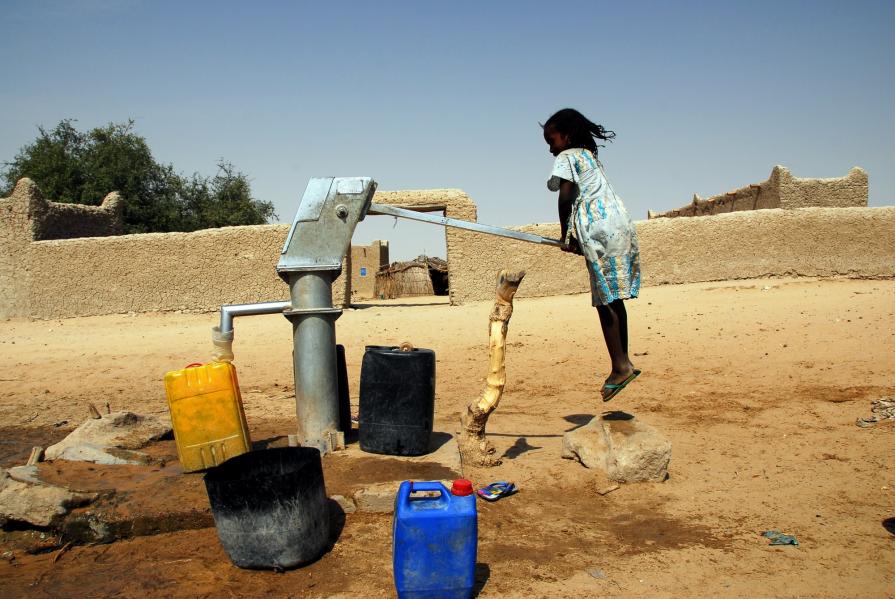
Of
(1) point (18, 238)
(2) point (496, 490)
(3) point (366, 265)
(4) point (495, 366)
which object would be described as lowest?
(2) point (496, 490)

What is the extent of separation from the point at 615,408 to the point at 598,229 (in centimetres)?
239

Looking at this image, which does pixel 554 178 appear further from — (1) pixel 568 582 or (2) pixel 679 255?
(2) pixel 679 255

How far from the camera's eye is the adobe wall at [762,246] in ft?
33.2

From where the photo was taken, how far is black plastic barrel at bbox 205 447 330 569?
265cm

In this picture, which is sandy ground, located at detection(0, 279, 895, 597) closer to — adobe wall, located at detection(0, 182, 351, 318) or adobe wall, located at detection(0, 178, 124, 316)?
adobe wall, located at detection(0, 182, 351, 318)

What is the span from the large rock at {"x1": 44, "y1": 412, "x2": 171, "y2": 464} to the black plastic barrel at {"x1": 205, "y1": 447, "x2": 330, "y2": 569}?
53.9 inches

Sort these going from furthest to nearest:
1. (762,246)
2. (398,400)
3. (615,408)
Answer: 1. (762,246)
2. (615,408)
3. (398,400)

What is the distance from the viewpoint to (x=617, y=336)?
3.84 m

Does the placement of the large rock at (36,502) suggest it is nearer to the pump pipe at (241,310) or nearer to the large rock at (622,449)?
the pump pipe at (241,310)

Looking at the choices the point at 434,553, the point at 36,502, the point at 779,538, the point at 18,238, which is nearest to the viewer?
the point at 434,553

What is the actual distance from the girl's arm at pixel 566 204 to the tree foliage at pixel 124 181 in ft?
56.8

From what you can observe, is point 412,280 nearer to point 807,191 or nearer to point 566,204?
point 807,191

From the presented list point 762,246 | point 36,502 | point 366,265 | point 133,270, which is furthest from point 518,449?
point 366,265

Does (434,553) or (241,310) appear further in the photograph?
(241,310)
